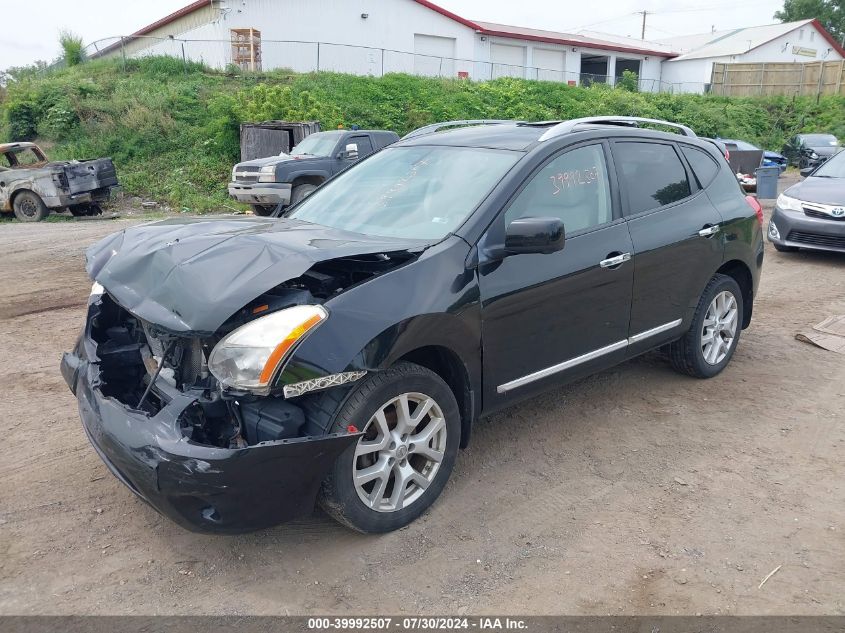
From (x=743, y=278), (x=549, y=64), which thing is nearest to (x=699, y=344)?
(x=743, y=278)

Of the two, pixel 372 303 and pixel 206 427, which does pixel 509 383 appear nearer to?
pixel 372 303

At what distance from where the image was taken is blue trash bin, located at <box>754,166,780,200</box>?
16.8m

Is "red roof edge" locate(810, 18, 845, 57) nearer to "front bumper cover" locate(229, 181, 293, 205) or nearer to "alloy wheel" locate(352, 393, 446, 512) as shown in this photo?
"front bumper cover" locate(229, 181, 293, 205)

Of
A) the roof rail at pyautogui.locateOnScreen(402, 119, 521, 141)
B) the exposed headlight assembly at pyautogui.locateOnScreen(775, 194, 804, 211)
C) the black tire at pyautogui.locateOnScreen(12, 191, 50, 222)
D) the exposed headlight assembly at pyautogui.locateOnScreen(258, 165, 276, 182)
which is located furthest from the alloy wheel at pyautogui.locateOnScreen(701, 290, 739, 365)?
the black tire at pyautogui.locateOnScreen(12, 191, 50, 222)

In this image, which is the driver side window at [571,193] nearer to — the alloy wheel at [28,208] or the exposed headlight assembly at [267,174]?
the exposed headlight assembly at [267,174]

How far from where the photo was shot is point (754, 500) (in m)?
3.68

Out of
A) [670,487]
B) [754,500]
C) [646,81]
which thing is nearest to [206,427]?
[670,487]

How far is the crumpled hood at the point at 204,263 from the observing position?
2932 mm

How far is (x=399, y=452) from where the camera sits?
3.27 m

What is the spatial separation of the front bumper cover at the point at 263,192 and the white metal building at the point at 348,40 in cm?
1418

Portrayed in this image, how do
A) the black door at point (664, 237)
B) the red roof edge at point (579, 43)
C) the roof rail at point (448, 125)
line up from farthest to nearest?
1. the red roof edge at point (579, 43)
2. the roof rail at point (448, 125)
3. the black door at point (664, 237)

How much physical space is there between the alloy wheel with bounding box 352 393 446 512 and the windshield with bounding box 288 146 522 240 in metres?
0.90

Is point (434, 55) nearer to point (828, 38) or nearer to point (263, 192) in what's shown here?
point (263, 192)

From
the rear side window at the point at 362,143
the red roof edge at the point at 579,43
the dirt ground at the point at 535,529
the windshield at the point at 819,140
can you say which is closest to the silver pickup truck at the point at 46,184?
the rear side window at the point at 362,143
